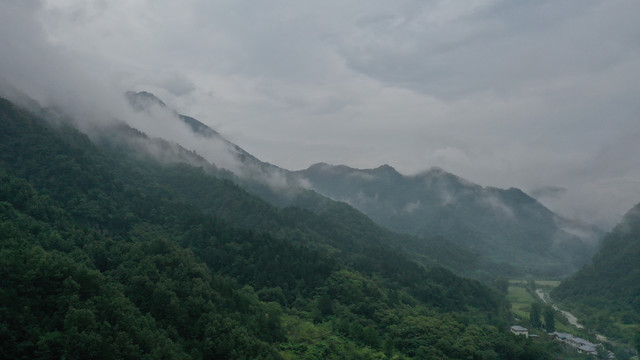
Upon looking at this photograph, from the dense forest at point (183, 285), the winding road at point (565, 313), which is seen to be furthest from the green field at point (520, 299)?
the dense forest at point (183, 285)

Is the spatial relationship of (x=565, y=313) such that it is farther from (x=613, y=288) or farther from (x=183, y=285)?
(x=183, y=285)

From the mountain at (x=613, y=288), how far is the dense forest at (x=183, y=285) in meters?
31.1

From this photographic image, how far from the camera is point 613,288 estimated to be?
138 m

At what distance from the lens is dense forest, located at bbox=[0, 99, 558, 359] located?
41281mm

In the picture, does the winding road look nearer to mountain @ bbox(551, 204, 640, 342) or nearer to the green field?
mountain @ bbox(551, 204, 640, 342)

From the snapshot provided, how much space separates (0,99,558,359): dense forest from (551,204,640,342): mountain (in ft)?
102

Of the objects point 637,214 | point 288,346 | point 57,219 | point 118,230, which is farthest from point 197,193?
point 637,214

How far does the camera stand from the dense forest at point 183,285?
135 ft

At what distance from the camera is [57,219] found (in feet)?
250

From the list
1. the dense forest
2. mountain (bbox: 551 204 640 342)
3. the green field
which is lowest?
the dense forest

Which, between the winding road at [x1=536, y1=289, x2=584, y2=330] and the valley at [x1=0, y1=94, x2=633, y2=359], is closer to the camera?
the valley at [x1=0, y1=94, x2=633, y2=359]

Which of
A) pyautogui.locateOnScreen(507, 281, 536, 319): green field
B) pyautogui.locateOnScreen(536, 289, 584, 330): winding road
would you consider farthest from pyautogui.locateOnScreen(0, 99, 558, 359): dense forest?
pyautogui.locateOnScreen(536, 289, 584, 330): winding road

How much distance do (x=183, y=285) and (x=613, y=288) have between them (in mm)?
144153

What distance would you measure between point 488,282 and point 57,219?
542 ft
